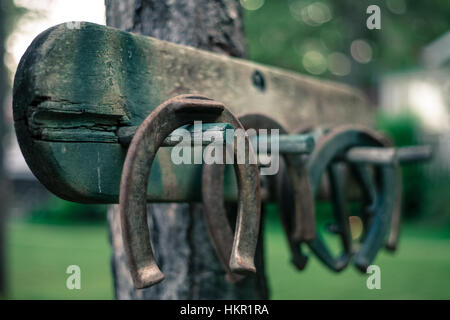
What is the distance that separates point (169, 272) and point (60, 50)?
A: 2.75 feet

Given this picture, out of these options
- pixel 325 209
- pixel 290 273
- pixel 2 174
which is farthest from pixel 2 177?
pixel 325 209

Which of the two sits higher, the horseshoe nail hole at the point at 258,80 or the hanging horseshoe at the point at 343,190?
the horseshoe nail hole at the point at 258,80

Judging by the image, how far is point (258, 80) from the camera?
1574mm

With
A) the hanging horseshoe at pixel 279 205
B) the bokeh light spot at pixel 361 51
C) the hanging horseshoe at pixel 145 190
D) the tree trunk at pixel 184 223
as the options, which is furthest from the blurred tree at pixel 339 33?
the hanging horseshoe at pixel 145 190

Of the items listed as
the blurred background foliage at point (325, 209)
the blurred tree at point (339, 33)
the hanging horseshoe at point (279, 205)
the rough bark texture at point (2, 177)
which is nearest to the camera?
the hanging horseshoe at point (279, 205)

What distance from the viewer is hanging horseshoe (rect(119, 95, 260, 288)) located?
3.16ft

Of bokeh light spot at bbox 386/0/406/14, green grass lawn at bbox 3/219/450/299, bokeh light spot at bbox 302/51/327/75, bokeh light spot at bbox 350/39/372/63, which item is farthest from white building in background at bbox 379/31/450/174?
bokeh light spot at bbox 302/51/327/75

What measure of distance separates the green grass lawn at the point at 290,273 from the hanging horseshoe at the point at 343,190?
4.23 ft

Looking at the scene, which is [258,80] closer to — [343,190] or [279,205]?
[279,205]

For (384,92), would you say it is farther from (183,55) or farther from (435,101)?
(183,55)

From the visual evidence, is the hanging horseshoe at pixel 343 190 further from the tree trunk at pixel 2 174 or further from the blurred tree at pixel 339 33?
the blurred tree at pixel 339 33

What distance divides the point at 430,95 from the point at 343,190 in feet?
50.7

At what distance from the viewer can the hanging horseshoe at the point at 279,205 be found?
1.30m

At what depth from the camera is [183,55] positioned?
1.31 metres
